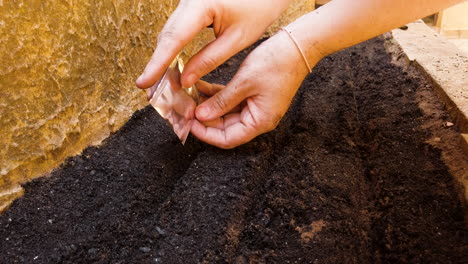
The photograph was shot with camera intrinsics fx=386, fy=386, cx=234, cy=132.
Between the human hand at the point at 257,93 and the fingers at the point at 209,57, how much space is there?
0.07 metres

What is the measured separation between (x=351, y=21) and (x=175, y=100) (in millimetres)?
527

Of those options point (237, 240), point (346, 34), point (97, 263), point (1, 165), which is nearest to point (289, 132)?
point (346, 34)

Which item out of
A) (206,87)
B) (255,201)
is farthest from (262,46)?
→ (255,201)

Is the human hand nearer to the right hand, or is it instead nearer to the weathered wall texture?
the right hand

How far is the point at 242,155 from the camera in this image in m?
1.18

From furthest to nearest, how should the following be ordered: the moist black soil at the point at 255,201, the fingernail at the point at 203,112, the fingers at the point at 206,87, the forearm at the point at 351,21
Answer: the fingers at the point at 206,87
the fingernail at the point at 203,112
the forearm at the point at 351,21
the moist black soil at the point at 255,201

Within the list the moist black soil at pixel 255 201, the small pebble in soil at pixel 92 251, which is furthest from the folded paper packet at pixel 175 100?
the small pebble in soil at pixel 92 251

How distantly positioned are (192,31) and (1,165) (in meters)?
0.57

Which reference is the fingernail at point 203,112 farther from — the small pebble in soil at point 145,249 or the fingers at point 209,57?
the small pebble in soil at point 145,249

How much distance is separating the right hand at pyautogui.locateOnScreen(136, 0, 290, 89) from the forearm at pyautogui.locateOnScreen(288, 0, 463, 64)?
0.36 ft

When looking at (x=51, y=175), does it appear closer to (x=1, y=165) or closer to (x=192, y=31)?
(x=1, y=165)

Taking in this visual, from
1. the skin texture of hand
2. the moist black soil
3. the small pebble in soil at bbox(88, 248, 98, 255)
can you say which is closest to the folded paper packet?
the skin texture of hand

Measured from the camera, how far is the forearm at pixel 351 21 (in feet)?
3.31

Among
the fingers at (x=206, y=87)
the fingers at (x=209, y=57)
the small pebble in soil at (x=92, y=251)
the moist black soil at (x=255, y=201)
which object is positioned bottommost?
the moist black soil at (x=255, y=201)
